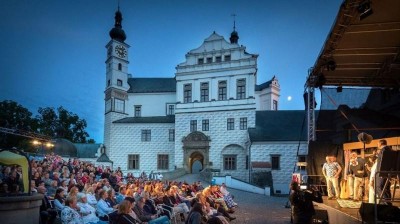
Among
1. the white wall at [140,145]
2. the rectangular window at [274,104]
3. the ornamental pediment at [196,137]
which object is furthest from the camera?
the rectangular window at [274,104]

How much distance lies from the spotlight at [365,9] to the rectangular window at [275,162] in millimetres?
21754

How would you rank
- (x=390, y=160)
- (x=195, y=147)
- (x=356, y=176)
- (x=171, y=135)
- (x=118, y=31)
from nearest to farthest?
(x=390, y=160), (x=356, y=176), (x=195, y=147), (x=171, y=135), (x=118, y=31)

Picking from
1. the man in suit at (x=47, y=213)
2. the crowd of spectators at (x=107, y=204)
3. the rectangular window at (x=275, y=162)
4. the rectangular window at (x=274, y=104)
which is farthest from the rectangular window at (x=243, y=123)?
the man in suit at (x=47, y=213)

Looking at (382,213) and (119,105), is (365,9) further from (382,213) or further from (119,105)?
(119,105)

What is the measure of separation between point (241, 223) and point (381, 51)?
6743 millimetres

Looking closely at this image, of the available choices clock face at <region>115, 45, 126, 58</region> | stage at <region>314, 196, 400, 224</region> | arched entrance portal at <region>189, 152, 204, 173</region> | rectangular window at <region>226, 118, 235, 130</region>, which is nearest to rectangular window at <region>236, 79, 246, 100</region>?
rectangular window at <region>226, 118, 235, 130</region>

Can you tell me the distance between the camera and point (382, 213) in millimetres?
5801

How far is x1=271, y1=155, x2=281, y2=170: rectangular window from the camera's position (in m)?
27.8

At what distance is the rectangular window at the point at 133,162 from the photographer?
3312cm

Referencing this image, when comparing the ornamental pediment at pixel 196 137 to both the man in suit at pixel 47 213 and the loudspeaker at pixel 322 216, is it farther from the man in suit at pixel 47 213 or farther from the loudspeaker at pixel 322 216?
the man in suit at pixel 47 213

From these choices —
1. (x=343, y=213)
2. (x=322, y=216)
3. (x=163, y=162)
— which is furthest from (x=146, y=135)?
(x=343, y=213)

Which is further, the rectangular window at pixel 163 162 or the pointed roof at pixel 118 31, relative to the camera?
the pointed roof at pixel 118 31

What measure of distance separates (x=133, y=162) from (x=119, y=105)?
6187 mm

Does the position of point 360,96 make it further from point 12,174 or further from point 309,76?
point 12,174
